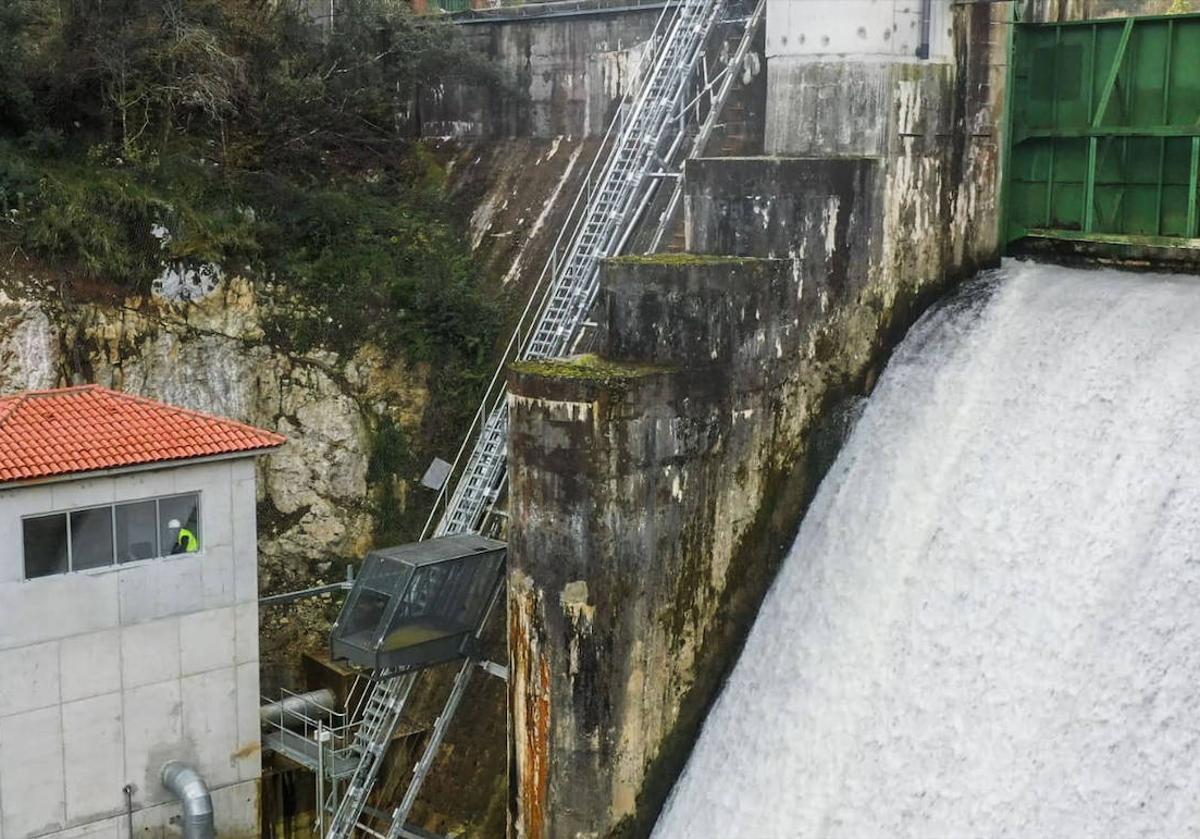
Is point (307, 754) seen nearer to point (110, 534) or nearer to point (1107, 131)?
point (110, 534)

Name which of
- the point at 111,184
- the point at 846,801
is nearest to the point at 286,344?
the point at 111,184

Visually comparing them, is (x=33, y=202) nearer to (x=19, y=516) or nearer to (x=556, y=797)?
(x=19, y=516)

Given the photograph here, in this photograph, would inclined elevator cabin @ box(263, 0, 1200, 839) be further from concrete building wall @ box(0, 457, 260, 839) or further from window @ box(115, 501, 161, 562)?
window @ box(115, 501, 161, 562)

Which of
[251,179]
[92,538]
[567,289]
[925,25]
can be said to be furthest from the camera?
[251,179]

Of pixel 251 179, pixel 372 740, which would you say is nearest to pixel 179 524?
pixel 372 740

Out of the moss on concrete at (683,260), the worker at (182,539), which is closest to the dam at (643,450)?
the worker at (182,539)

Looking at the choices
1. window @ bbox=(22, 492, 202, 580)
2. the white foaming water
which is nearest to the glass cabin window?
window @ bbox=(22, 492, 202, 580)
